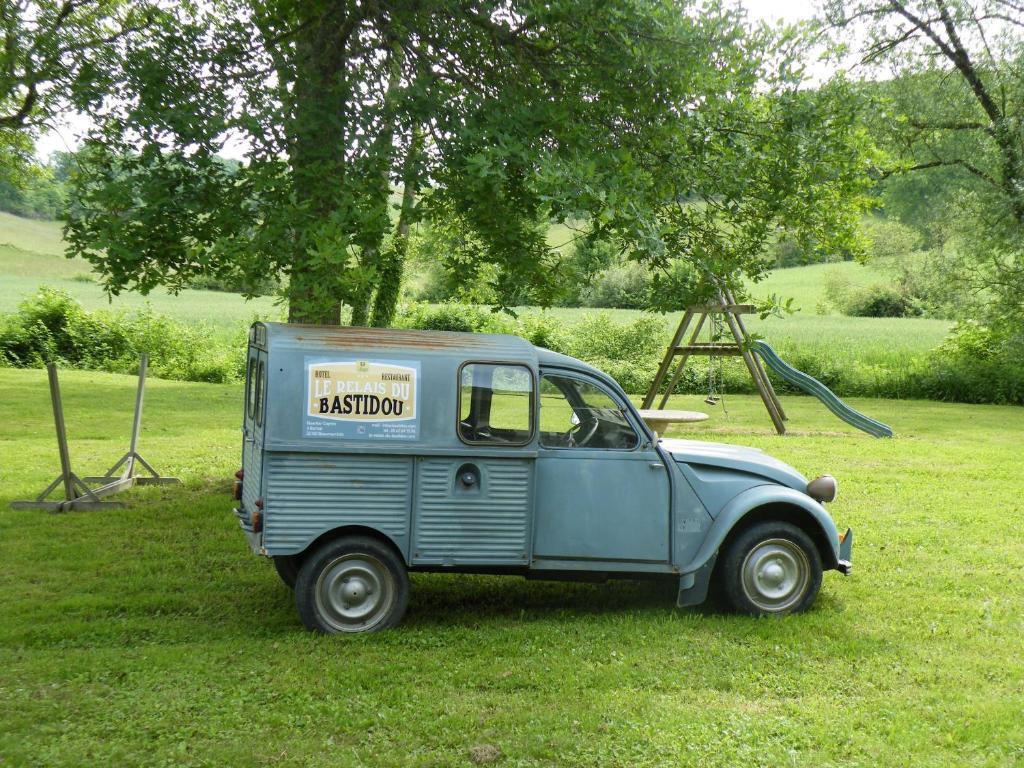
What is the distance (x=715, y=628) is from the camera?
743 centimetres

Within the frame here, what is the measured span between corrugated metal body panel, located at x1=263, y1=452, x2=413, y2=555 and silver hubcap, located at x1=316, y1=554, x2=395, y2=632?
25 cm

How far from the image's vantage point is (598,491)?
24.5 ft

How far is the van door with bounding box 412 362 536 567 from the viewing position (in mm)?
7191

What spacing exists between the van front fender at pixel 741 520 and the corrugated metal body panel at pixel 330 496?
6.87 feet

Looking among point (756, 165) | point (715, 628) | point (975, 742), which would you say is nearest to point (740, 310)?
→ point (756, 165)

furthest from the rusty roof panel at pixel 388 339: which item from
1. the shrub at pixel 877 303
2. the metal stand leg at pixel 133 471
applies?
the shrub at pixel 877 303

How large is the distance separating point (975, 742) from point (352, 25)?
8.38 meters

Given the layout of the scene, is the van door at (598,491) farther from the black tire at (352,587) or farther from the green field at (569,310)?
the green field at (569,310)

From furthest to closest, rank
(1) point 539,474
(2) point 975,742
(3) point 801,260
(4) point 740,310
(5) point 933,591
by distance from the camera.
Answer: (4) point 740,310 < (3) point 801,260 < (5) point 933,591 < (1) point 539,474 < (2) point 975,742

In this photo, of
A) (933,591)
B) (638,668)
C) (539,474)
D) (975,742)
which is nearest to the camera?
(975,742)

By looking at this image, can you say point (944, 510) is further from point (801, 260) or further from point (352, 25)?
point (352, 25)

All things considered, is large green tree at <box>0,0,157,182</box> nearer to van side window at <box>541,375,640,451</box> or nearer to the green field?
van side window at <box>541,375,640,451</box>

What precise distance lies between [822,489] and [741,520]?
683mm

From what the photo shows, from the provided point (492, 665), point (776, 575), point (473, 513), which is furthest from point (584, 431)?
point (492, 665)
